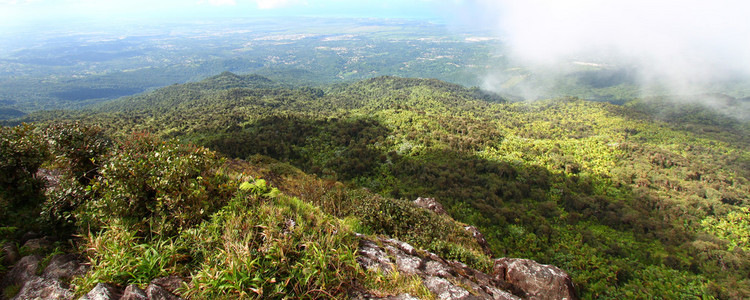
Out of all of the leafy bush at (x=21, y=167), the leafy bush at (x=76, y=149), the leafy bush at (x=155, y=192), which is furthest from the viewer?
the leafy bush at (x=76, y=149)

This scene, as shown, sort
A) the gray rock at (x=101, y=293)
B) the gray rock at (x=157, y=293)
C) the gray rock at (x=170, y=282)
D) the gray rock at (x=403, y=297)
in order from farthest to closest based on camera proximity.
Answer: the gray rock at (x=403, y=297), the gray rock at (x=170, y=282), the gray rock at (x=157, y=293), the gray rock at (x=101, y=293)

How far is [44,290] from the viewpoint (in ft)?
9.96

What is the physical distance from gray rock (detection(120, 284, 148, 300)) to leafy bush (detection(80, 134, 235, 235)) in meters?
0.93

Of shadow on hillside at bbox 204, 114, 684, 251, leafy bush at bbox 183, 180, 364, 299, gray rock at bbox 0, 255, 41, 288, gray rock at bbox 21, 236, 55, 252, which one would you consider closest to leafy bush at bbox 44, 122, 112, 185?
gray rock at bbox 21, 236, 55, 252

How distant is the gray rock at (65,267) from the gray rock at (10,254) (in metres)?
0.45

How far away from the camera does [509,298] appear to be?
15.6 feet

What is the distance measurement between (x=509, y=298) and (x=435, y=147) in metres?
31.5

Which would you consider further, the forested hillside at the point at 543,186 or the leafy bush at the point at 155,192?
the forested hillside at the point at 543,186

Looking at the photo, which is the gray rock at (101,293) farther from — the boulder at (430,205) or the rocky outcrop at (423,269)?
the boulder at (430,205)

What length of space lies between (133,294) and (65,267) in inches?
54.9

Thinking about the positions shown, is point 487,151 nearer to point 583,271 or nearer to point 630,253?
point 630,253

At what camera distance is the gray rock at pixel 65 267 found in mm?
3197

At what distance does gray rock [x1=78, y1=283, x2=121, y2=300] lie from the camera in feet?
9.13

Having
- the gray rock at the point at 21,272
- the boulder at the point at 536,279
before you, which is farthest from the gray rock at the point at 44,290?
the boulder at the point at 536,279
